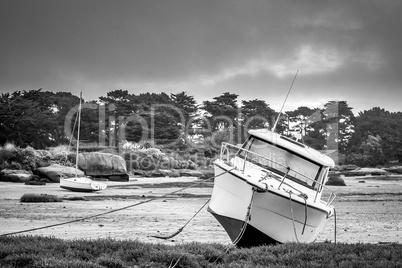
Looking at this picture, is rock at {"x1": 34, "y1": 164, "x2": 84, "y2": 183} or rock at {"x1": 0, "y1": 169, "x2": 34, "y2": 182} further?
rock at {"x1": 34, "y1": 164, "x2": 84, "y2": 183}

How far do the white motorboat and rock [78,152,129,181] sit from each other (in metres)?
40.6

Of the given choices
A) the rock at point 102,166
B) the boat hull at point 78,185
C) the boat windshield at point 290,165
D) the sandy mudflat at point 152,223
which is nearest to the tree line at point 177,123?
the rock at point 102,166

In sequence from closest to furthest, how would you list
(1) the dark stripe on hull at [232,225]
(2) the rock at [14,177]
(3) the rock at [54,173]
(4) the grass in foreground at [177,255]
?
(4) the grass in foreground at [177,255] < (1) the dark stripe on hull at [232,225] < (2) the rock at [14,177] < (3) the rock at [54,173]

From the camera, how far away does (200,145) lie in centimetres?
9438

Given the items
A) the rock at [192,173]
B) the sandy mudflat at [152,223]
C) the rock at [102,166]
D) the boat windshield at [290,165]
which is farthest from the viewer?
the rock at [192,173]

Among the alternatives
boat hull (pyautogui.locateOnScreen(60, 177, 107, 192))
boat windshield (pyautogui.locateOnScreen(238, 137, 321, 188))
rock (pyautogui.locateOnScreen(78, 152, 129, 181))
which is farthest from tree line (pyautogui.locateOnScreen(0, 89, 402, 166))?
boat windshield (pyautogui.locateOnScreen(238, 137, 321, 188))

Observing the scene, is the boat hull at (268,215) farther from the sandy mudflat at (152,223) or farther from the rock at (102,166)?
the rock at (102,166)

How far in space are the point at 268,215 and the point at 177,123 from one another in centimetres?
8471

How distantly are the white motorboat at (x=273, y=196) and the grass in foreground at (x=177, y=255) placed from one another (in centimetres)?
133

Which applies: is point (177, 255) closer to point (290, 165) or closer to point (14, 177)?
point (290, 165)

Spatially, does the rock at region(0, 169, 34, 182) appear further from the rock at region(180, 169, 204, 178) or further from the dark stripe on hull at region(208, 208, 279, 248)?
the dark stripe on hull at region(208, 208, 279, 248)

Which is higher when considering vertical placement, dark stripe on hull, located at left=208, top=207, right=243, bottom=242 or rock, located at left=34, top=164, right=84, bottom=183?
dark stripe on hull, located at left=208, top=207, right=243, bottom=242

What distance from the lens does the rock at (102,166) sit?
54.5 m

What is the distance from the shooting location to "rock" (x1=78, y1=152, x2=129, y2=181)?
54531 millimetres
